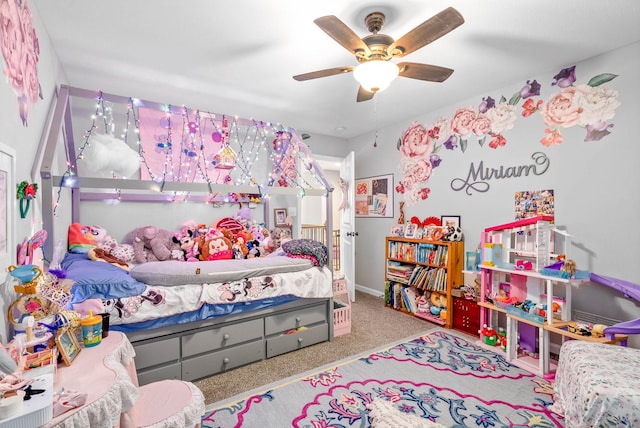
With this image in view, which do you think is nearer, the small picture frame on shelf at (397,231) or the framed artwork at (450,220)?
the framed artwork at (450,220)

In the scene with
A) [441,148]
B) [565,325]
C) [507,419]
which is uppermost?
[441,148]

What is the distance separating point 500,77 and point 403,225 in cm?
191

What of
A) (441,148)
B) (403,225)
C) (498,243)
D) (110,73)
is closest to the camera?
Result: (110,73)

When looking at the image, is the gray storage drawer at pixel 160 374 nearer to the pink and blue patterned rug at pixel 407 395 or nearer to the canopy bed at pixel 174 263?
the canopy bed at pixel 174 263

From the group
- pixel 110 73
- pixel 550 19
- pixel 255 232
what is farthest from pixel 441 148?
pixel 110 73

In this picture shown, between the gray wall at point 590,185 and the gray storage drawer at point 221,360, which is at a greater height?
the gray wall at point 590,185

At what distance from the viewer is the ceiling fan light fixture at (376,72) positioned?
5.78 feet

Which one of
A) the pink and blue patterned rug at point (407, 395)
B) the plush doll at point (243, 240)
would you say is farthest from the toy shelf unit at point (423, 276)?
the plush doll at point (243, 240)

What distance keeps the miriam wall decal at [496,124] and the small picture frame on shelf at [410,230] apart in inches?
13.7

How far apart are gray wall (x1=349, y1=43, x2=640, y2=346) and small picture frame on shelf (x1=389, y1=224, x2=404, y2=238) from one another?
0.75 m

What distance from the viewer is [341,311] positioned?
3.05 meters

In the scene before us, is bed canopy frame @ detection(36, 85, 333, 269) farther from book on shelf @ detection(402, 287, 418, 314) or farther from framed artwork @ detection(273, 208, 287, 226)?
book on shelf @ detection(402, 287, 418, 314)

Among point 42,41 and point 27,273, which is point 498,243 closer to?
point 27,273

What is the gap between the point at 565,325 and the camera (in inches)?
88.6
